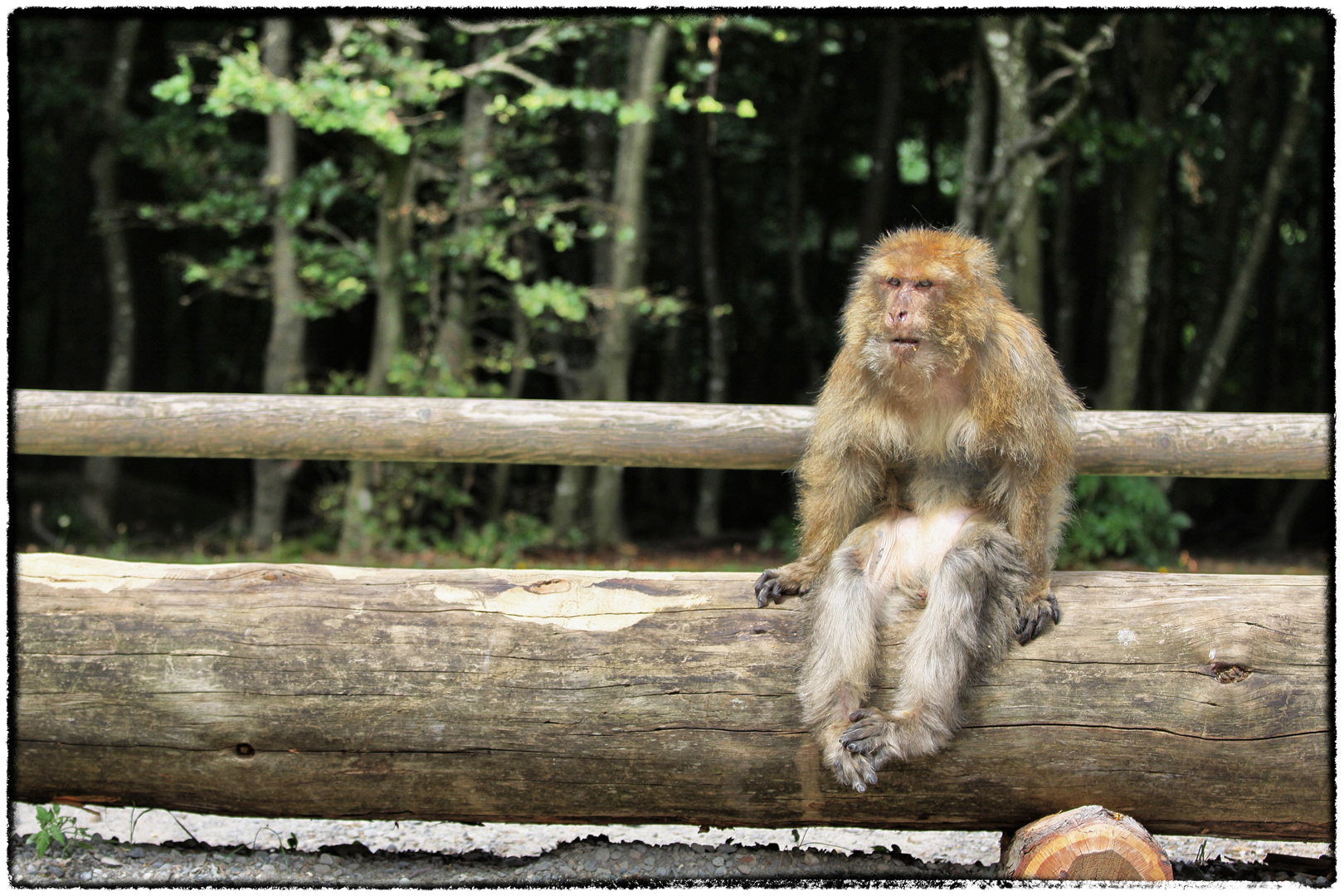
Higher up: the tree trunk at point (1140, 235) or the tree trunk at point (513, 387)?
the tree trunk at point (1140, 235)

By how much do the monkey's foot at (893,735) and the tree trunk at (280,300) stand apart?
6190mm

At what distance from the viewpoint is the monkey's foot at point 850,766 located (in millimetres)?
3102

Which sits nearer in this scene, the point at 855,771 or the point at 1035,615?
the point at 855,771

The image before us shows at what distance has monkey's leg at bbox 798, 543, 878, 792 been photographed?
3.14 m

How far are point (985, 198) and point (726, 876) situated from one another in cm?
639

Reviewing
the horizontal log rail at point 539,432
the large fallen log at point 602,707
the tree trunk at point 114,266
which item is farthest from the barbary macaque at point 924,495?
the tree trunk at point 114,266

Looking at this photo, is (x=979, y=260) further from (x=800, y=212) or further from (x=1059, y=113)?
(x=800, y=212)

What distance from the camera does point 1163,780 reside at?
3232 mm

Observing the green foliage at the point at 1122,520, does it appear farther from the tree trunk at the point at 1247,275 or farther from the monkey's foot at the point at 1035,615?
the monkey's foot at the point at 1035,615

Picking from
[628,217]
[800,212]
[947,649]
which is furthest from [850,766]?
[800,212]

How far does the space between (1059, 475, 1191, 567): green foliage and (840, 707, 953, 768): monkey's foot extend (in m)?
5.38

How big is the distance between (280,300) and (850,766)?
22.8ft

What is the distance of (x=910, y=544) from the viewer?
3.59 meters

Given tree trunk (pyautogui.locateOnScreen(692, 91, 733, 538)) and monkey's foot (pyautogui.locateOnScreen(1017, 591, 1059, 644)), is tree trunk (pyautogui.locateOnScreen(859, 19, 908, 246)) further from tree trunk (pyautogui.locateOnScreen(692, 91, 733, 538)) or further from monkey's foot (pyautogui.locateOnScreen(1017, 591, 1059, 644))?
monkey's foot (pyautogui.locateOnScreen(1017, 591, 1059, 644))
